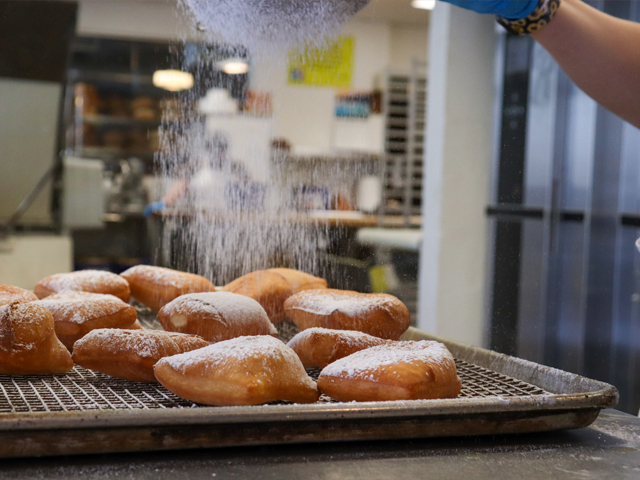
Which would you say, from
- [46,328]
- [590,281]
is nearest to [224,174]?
[46,328]

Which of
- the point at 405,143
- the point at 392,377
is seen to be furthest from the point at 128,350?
the point at 405,143

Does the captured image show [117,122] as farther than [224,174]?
Yes

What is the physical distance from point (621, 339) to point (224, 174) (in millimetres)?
1747

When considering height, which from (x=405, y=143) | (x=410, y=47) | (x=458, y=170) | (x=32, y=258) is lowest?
(x=32, y=258)

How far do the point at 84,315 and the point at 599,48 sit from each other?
89cm

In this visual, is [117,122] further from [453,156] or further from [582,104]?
[582,104]

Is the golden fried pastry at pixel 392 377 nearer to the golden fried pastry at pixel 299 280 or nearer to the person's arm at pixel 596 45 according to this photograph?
the golden fried pastry at pixel 299 280

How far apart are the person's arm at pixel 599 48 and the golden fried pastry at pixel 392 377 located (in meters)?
0.67

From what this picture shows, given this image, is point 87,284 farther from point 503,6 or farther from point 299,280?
point 503,6

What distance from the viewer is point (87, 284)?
3.10ft

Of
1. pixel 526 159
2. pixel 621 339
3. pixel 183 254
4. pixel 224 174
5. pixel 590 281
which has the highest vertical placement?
pixel 526 159

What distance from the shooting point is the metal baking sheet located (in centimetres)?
46

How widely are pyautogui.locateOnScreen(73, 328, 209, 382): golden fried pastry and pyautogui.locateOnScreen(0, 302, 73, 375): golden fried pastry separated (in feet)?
0.08

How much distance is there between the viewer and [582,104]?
8.30 feet
